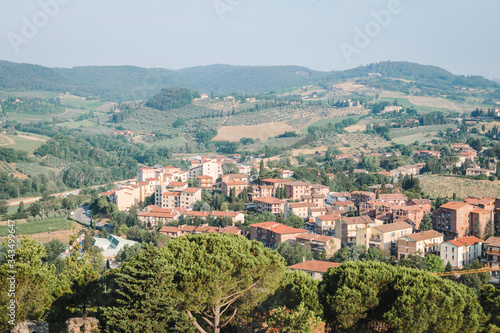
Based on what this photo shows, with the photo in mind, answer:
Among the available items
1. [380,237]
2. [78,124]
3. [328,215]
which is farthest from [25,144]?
[380,237]

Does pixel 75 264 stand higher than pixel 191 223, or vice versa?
pixel 75 264

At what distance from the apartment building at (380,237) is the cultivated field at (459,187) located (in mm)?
7319

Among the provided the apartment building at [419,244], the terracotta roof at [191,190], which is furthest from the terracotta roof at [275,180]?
the apartment building at [419,244]

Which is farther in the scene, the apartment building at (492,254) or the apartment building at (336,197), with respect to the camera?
the apartment building at (336,197)

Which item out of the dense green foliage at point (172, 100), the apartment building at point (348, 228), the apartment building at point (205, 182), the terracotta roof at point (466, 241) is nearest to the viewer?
the terracotta roof at point (466, 241)

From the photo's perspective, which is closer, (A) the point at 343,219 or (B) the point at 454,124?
(A) the point at 343,219

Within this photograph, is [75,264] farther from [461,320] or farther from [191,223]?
[191,223]

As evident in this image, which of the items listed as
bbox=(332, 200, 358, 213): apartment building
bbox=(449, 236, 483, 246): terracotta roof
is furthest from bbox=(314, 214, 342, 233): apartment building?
bbox=(449, 236, 483, 246): terracotta roof

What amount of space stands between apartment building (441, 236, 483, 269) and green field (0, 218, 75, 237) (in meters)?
Answer: 15.6

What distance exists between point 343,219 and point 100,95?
98680 millimetres

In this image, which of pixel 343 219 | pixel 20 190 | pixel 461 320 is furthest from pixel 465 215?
pixel 20 190

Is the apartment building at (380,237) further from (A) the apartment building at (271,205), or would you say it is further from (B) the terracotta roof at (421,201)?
(A) the apartment building at (271,205)

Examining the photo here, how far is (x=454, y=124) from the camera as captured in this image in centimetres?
5516

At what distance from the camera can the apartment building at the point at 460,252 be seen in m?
18.1
